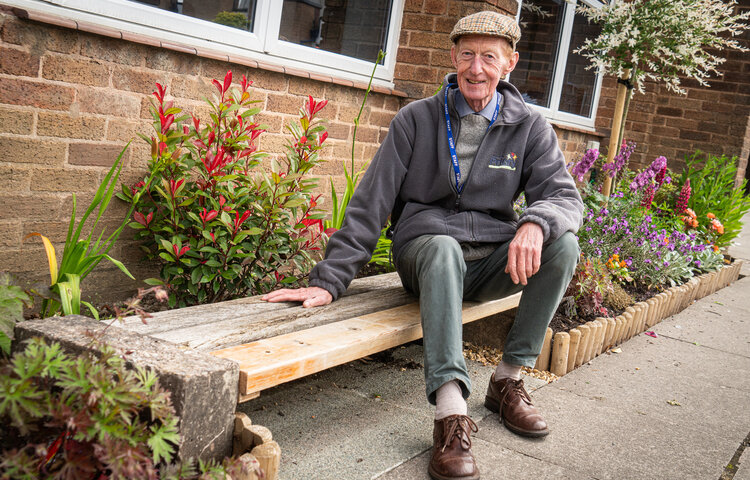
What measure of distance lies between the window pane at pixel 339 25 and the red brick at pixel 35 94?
1320mm

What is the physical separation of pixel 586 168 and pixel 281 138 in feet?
7.27

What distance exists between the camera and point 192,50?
3127mm

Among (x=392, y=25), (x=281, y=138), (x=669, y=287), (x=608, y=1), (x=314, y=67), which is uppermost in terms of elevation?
(x=608, y=1)

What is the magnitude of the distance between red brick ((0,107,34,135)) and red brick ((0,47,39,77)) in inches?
5.6

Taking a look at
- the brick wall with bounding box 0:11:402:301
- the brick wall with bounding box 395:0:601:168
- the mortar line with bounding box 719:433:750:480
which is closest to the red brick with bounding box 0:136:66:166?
the brick wall with bounding box 0:11:402:301

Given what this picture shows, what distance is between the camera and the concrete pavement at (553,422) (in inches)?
90.4

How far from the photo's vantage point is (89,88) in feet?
9.23

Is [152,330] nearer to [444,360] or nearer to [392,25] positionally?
[444,360]

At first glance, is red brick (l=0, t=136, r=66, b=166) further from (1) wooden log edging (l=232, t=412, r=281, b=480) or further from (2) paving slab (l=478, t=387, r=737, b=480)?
(2) paving slab (l=478, t=387, r=737, b=480)

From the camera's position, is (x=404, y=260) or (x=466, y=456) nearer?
(x=466, y=456)

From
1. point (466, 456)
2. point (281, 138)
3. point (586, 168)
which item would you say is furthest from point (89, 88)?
point (586, 168)

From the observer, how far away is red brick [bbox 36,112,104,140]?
2.71 metres

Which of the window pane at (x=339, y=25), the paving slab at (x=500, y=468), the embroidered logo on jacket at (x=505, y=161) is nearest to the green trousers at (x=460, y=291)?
the paving slab at (x=500, y=468)

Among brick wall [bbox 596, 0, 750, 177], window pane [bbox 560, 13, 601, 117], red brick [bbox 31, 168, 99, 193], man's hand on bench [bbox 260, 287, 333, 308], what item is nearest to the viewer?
man's hand on bench [bbox 260, 287, 333, 308]
